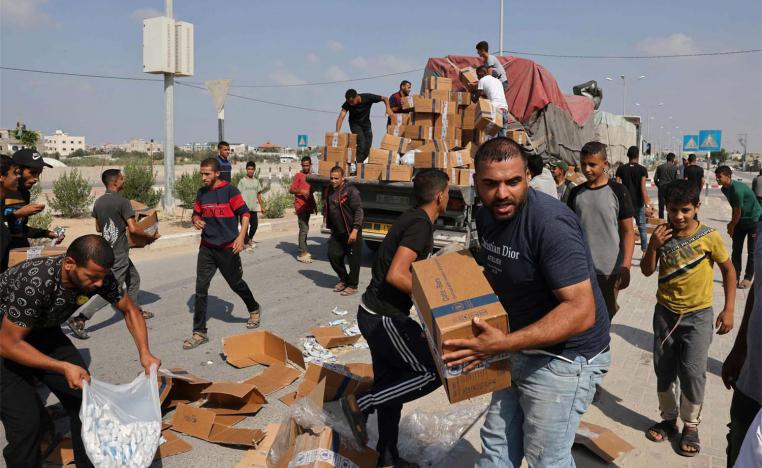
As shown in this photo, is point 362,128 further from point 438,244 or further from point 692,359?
point 692,359

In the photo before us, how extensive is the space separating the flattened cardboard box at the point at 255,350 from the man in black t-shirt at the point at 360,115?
19.4 ft

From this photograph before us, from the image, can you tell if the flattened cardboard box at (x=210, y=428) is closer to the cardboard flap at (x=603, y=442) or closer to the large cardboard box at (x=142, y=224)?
the cardboard flap at (x=603, y=442)

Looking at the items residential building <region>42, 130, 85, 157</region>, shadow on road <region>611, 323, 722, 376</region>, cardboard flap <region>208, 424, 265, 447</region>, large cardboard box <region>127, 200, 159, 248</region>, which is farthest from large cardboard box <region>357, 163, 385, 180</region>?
residential building <region>42, 130, 85, 157</region>

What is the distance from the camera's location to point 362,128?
11.3 metres

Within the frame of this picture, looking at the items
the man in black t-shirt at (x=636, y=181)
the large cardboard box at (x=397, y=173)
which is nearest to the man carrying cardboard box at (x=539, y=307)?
the large cardboard box at (x=397, y=173)

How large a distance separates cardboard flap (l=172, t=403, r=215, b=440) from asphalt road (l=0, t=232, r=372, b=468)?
63mm

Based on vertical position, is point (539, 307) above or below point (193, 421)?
above

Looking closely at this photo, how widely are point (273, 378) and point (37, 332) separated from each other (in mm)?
2057

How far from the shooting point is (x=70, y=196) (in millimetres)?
15477

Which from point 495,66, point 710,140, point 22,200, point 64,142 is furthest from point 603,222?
point 64,142

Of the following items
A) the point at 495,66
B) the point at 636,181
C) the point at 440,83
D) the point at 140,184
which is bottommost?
the point at 140,184

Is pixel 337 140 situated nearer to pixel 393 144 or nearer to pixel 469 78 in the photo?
pixel 393 144

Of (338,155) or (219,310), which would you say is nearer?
(219,310)

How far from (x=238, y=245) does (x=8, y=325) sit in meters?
3.19
